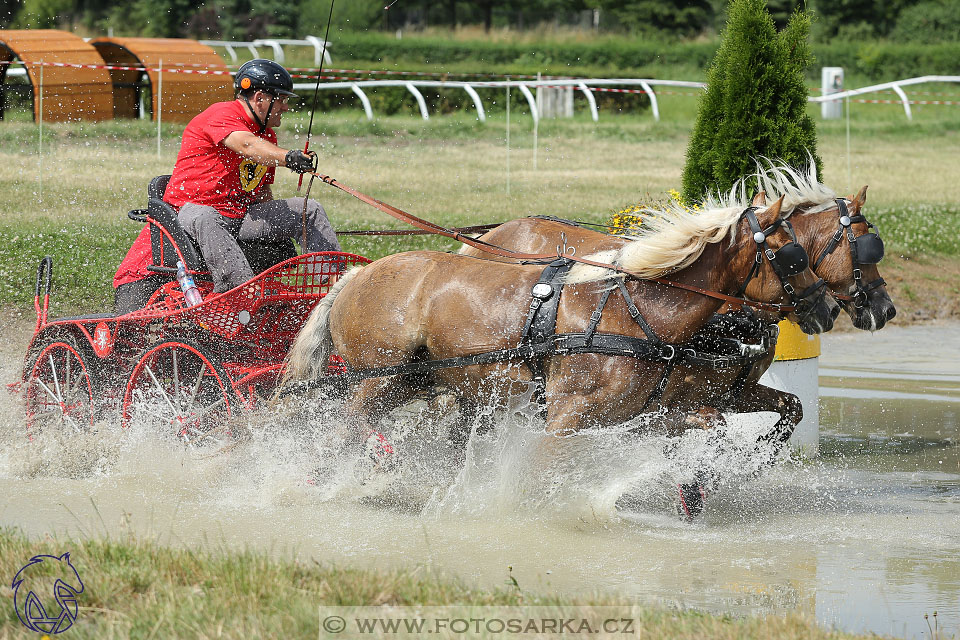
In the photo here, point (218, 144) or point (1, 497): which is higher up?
point (218, 144)

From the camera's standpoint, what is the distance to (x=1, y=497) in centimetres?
600

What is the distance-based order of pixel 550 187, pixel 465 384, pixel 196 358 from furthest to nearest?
pixel 550 187 < pixel 196 358 < pixel 465 384

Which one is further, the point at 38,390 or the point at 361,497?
the point at 38,390

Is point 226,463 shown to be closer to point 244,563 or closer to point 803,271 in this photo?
point 244,563

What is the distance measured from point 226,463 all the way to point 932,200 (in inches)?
518

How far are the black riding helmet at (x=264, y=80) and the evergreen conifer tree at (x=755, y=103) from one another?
3129 mm

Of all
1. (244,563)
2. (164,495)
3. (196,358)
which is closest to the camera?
(244,563)

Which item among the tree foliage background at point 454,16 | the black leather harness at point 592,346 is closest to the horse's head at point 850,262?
the black leather harness at point 592,346

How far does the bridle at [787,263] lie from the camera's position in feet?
16.9

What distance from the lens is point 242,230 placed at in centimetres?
647

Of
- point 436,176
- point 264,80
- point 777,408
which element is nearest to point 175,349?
point 264,80

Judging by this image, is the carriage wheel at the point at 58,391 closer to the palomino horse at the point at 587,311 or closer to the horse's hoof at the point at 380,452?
the horse's hoof at the point at 380,452

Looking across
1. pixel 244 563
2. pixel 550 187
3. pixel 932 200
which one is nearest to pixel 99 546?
pixel 244 563

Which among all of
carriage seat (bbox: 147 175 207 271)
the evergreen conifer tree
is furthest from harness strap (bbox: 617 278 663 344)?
the evergreen conifer tree
